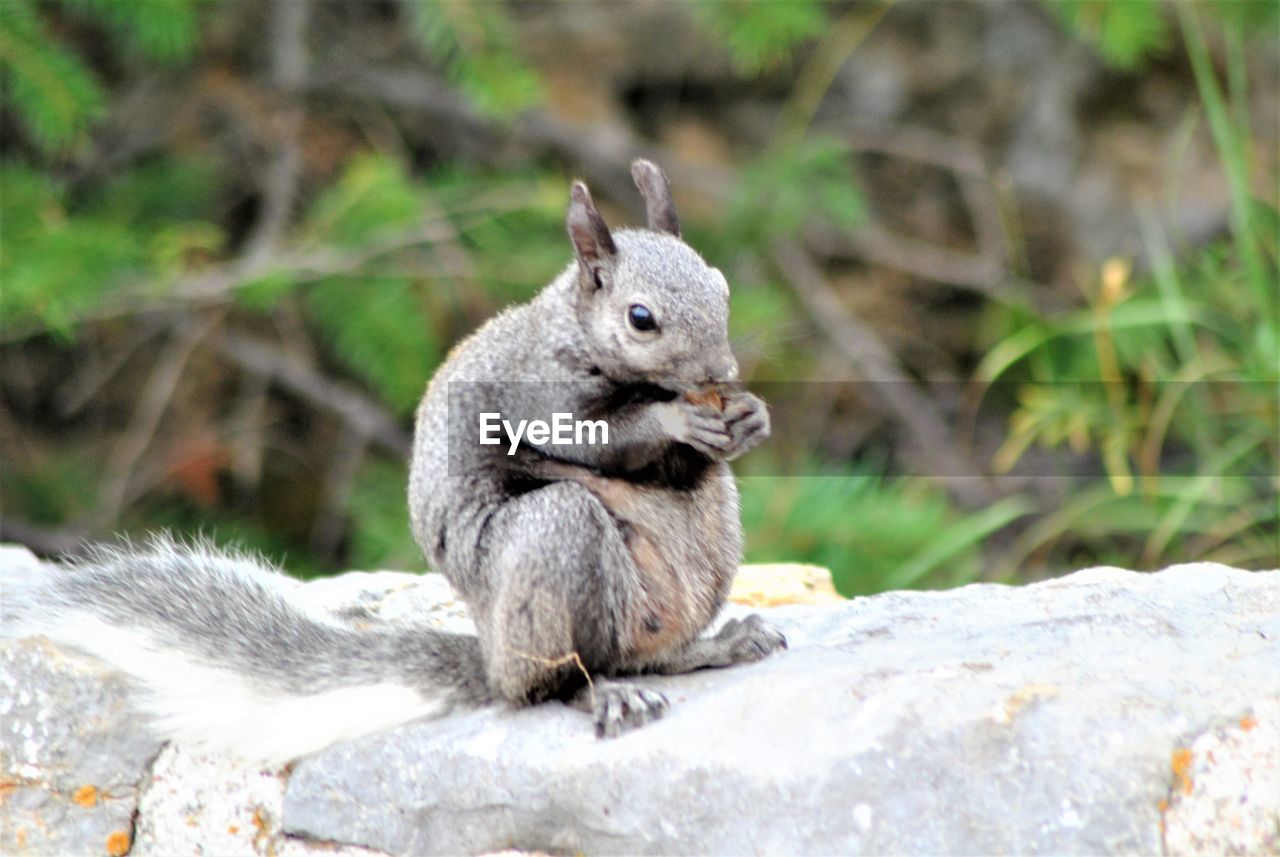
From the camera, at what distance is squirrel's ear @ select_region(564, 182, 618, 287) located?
2.30m

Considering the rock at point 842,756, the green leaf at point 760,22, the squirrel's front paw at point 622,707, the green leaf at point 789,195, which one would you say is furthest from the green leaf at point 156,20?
the squirrel's front paw at point 622,707

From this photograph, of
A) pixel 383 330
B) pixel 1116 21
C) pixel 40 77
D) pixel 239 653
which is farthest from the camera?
pixel 1116 21

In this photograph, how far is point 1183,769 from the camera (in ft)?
5.98

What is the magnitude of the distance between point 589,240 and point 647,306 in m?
0.15

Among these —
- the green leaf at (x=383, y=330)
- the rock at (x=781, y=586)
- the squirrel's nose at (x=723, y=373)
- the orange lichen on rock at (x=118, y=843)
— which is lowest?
the orange lichen on rock at (x=118, y=843)

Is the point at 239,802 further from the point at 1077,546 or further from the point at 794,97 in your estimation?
the point at 794,97

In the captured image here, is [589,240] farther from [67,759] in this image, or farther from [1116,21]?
[1116,21]

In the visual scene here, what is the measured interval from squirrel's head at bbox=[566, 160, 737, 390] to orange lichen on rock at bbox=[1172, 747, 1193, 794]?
79cm

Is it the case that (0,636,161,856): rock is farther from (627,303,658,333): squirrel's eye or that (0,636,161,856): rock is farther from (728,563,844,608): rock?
(728,563,844,608): rock

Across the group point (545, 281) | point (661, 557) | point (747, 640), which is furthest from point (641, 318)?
point (545, 281)

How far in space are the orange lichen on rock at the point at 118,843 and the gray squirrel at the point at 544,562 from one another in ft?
0.52

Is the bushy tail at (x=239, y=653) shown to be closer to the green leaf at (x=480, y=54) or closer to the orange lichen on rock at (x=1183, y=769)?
the orange lichen on rock at (x=1183, y=769)

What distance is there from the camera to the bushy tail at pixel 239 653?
2.23 metres

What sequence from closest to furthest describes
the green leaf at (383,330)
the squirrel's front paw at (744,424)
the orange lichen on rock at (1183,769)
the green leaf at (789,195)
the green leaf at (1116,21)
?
the orange lichen on rock at (1183,769) < the squirrel's front paw at (744,424) < the green leaf at (383,330) < the green leaf at (1116,21) < the green leaf at (789,195)
